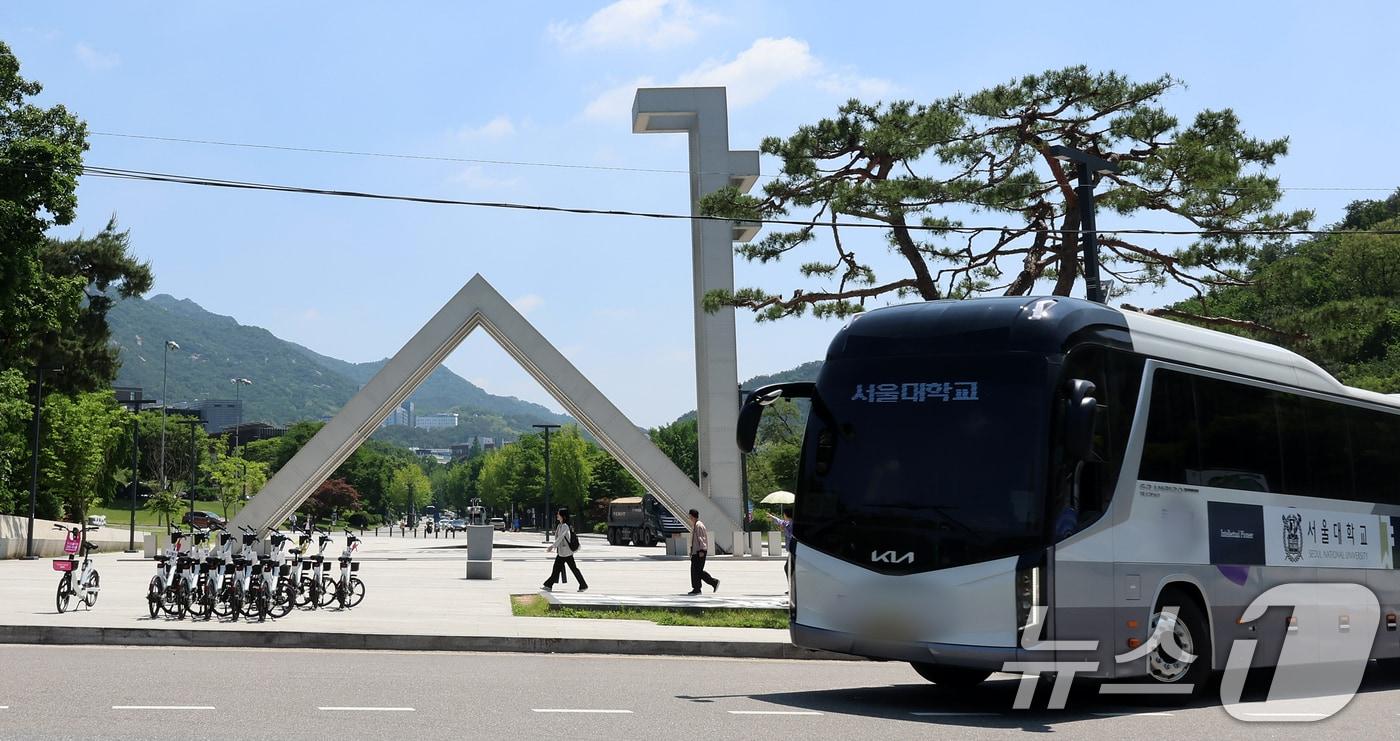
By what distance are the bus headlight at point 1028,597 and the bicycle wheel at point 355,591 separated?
1439 cm

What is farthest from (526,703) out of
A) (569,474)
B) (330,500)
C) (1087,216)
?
(330,500)

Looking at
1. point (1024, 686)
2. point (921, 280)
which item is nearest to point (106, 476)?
point (921, 280)

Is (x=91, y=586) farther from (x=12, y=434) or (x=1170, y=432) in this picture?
(x=12, y=434)

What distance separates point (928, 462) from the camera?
10.7m

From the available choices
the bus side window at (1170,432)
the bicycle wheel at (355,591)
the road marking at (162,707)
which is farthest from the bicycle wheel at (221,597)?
the bus side window at (1170,432)

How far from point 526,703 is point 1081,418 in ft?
15.8

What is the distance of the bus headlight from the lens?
10078 mm

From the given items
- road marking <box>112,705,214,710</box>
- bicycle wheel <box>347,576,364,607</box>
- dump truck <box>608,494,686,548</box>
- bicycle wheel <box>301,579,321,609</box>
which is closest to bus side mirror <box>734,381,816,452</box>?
road marking <box>112,705,214,710</box>

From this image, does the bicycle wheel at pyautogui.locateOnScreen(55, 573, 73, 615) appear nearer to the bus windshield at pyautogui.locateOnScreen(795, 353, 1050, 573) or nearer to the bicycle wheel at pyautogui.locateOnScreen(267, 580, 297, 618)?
the bicycle wheel at pyautogui.locateOnScreen(267, 580, 297, 618)

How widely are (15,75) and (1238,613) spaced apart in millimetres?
38616

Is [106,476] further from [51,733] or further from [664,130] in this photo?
[51,733]

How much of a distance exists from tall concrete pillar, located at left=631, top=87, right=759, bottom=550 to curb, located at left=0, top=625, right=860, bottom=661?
118 ft

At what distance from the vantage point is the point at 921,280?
74.5 ft

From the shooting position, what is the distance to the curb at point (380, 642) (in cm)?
1574
